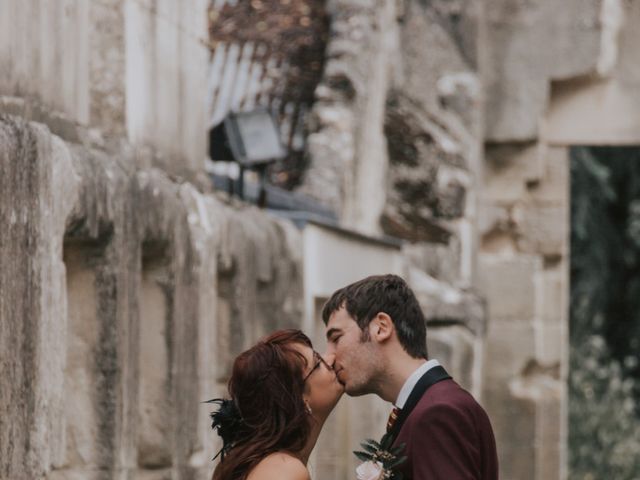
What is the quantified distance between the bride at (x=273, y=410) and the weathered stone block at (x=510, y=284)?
9.49 meters

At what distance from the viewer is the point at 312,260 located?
8648 millimetres

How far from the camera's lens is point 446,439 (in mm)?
3916

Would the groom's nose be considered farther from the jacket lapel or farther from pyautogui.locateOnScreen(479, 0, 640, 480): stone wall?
pyautogui.locateOnScreen(479, 0, 640, 480): stone wall

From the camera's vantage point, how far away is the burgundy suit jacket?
390 centimetres

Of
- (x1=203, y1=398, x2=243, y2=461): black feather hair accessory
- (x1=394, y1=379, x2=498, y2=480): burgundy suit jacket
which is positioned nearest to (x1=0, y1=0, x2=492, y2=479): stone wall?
(x1=203, y1=398, x2=243, y2=461): black feather hair accessory

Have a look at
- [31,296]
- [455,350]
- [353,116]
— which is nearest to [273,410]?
[31,296]

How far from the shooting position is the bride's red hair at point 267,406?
4102 millimetres

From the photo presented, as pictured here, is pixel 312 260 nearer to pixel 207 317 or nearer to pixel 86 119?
pixel 207 317

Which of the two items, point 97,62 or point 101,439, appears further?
point 97,62

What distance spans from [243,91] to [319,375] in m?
6.84

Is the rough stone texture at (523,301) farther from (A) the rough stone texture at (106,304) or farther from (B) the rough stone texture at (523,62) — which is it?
(A) the rough stone texture at (106,304)

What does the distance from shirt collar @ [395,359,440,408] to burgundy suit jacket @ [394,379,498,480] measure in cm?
9

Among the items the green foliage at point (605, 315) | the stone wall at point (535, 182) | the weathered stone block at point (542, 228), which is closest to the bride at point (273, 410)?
the stone wall at point (535, 182)

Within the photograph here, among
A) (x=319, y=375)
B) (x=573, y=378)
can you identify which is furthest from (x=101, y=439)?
(x=573, y=378)
